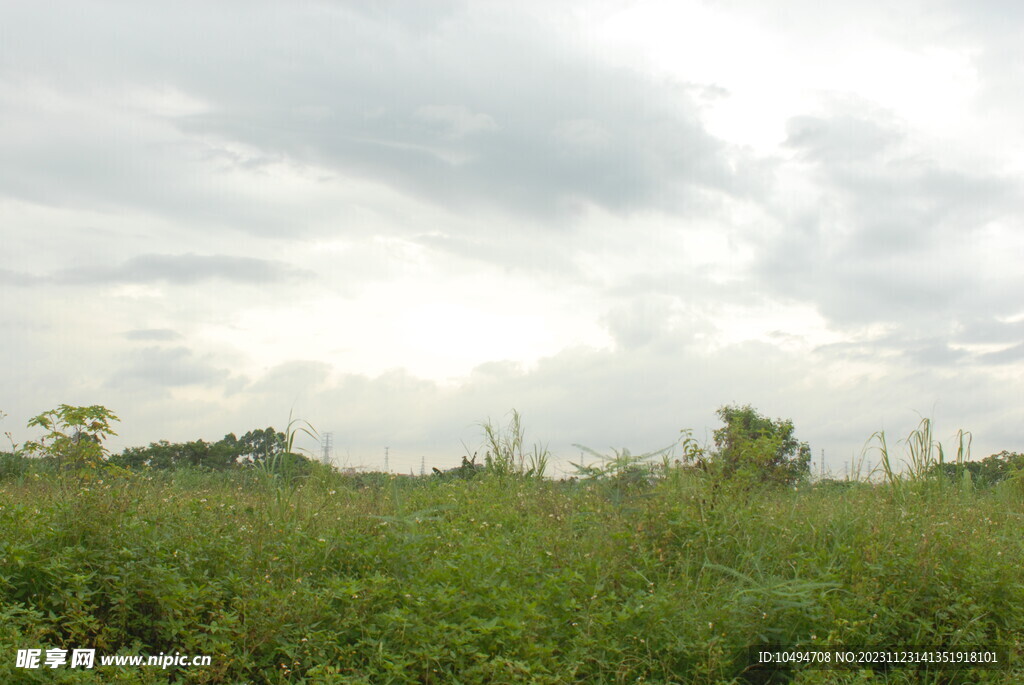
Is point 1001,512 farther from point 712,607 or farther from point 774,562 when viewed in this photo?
point 712,607

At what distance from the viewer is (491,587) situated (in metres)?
5.03

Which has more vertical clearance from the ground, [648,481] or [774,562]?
[648,481]

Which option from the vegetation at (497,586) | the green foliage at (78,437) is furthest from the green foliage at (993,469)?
the green foliage at (78,437)

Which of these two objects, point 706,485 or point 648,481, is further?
point 648,481

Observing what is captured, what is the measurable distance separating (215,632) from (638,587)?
2.84m

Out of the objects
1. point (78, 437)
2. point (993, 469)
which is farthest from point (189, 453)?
point (993, 469)

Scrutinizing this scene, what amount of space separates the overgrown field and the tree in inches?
61.4

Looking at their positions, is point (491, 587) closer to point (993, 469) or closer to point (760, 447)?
point (760, 447)

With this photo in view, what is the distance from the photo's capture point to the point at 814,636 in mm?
4812

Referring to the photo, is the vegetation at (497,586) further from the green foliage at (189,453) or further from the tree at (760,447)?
the green foliage at (189,453)

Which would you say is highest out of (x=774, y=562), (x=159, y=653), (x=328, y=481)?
(x=328, y=481)

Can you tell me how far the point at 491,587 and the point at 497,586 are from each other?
0.15 meters

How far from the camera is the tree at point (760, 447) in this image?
885 centimetres

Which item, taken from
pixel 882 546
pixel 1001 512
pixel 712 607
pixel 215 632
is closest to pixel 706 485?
pixel 882 546
